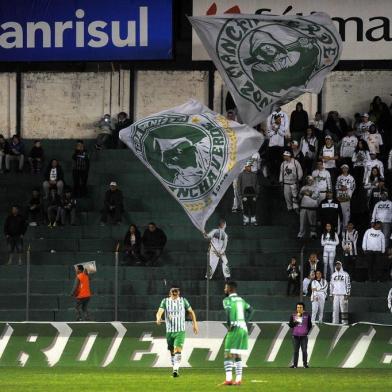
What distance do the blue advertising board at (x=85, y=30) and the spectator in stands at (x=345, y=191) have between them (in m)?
8.62

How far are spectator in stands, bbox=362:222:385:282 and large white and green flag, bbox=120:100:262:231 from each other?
336 inches

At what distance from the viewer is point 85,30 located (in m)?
51.0

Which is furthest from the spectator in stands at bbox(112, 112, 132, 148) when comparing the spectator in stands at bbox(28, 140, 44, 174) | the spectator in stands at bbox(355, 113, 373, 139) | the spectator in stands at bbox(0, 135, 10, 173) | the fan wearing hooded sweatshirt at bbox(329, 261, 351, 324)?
the fan wearing hooded sweatshirt at bbox(329, 261, 351, 324)

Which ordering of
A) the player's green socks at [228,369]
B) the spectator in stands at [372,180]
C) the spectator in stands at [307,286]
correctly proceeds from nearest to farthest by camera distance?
the player's green socks at [228,369] < the spectator in stands at [307,286] < the spectator in stands at [372,180]

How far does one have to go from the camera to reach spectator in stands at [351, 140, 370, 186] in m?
45.3

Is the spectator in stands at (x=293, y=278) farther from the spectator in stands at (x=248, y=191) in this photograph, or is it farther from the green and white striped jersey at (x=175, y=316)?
the green and white striped jersey at (x=175, y=316)

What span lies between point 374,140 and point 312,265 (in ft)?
18.0

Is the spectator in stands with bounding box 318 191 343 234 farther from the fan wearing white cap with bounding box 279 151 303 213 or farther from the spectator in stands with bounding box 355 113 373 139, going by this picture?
the spectator in stands with bounding box 355 113 373 139

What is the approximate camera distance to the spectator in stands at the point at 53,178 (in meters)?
46.7

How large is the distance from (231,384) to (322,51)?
1004 centimetres

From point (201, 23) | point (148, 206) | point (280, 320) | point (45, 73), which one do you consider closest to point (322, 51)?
point (201, 23)

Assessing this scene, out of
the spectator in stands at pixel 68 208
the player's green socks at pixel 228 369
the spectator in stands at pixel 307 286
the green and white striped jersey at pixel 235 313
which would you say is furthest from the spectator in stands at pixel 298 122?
the player's green socks at pixel 228 369

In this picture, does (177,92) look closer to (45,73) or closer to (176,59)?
(176,59)

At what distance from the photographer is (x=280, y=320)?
135ft
